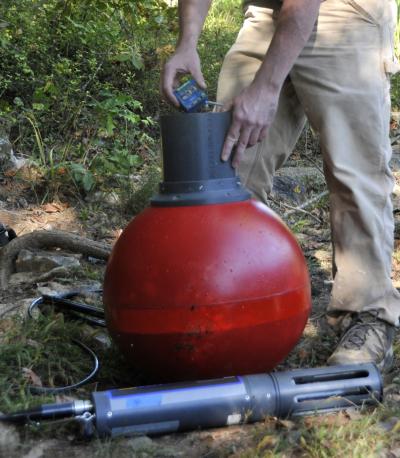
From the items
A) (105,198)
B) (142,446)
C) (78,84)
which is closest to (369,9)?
(142,446)

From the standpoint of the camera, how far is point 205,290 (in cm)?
201

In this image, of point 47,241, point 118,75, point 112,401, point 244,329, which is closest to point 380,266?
point 244,329

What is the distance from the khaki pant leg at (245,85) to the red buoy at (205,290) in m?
0.61

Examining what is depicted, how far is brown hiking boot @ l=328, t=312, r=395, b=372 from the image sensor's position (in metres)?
2.49

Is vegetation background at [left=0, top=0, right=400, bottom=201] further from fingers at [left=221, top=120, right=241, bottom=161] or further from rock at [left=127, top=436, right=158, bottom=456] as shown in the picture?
rock at [left=127, top=436, right=158, bottom=456]

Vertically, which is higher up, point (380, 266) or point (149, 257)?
point (149, 257)

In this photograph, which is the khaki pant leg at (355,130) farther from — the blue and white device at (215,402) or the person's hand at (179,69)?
the blue and white device at (215,402)

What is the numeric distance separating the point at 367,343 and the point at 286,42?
1049mm

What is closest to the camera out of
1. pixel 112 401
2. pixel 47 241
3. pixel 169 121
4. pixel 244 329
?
pixel 112 401

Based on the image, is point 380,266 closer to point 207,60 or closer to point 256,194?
point 256,194

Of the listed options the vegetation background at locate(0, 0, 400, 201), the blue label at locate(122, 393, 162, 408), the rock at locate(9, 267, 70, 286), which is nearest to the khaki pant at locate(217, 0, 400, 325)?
the blue label at locate(122, 393, 162, 408)

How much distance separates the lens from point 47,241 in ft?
12.4

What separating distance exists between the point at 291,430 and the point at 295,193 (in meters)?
3.57

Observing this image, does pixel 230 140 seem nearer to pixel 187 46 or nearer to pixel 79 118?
pixel 187 46
